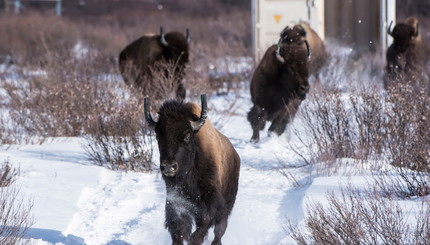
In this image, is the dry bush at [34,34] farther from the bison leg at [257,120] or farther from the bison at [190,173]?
the bison at [190,173]

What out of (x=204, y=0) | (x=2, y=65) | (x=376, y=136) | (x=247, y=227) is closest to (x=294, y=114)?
(x=376, y=136)

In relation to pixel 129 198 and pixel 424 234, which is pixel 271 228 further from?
pixel 424 234

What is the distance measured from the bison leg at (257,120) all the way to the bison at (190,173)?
581 centimetres

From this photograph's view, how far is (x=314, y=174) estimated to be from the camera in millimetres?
9773

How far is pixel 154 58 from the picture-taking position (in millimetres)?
16266

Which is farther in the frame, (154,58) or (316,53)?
(316,53)

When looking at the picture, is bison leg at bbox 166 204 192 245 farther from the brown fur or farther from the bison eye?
the brown fur

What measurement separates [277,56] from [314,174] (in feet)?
11.8

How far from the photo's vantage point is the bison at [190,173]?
6.70m

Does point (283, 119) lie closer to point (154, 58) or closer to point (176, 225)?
point (154, 58)

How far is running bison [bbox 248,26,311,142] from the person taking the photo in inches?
505

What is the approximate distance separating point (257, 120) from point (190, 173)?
6292mm

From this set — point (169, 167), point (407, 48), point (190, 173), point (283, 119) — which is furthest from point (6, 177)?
point (407, 48)

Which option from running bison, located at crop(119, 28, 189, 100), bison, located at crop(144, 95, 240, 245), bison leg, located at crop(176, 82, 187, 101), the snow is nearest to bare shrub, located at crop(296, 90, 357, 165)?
the snow
